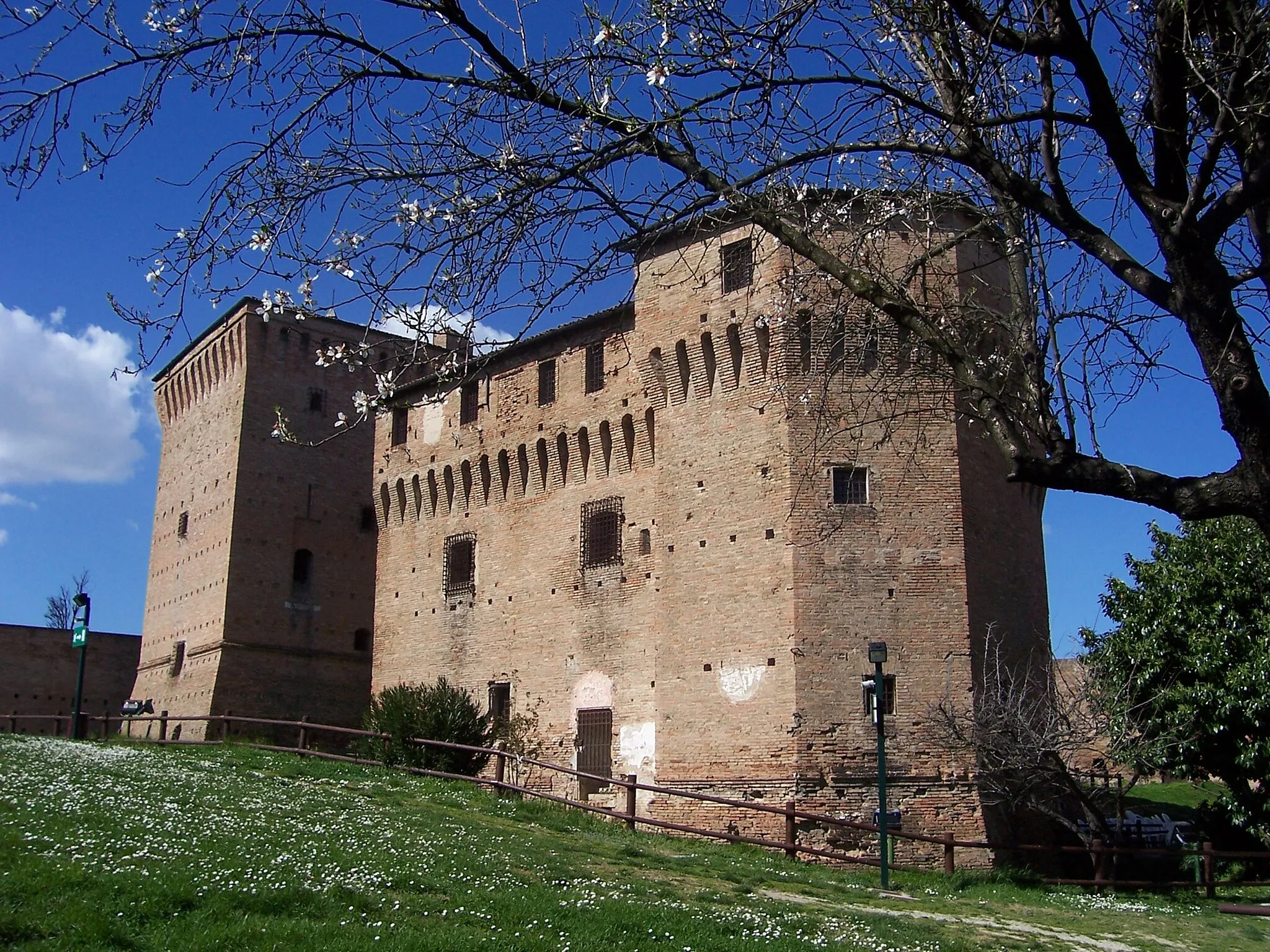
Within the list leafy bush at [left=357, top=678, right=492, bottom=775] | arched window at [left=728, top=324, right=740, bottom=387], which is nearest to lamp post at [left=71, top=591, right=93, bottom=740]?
leafy bush at [left=357, top=678, right=492, bottom=775]

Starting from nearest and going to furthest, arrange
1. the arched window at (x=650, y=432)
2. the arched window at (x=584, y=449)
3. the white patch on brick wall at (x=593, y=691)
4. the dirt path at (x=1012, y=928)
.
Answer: the dirt path at (x=1012, y=928)
the white patch on brick wall at (x=593, y=691)
the arched window at (x=650, y=432)
the arched window at (x=584, y=449)

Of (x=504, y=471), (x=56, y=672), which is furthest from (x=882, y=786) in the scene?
(x=56, y=672)

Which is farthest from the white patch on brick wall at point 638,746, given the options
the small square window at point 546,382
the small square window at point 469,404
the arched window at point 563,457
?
the small square window at point 469,404

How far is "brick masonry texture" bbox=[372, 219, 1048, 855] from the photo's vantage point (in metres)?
19.2

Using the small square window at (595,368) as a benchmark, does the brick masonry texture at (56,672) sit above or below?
below

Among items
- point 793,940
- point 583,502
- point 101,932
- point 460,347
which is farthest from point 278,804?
point 583,502

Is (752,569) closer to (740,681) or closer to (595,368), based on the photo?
(740,681)

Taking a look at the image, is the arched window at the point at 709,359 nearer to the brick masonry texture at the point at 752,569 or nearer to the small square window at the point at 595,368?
the brick masonry texture at the point at 752,569

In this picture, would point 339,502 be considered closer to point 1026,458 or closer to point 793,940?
point 793,940

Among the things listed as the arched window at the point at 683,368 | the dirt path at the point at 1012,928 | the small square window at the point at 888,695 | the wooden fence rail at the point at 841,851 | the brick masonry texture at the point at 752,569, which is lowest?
the dirt path at the point at 1012,928

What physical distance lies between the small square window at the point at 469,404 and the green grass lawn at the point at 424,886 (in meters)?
12.4

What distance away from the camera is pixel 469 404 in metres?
29.0

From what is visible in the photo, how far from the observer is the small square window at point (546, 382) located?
87.5ft

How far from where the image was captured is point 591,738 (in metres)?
23.6
